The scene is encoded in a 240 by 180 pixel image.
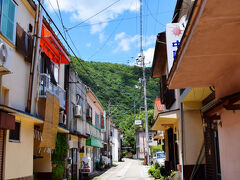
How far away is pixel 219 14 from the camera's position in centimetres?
375

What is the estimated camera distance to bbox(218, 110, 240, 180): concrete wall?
5827 mm

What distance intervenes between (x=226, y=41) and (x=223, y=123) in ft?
8.84

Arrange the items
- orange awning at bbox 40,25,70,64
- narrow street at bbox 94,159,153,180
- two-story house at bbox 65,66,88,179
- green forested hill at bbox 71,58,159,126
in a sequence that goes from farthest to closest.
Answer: green forested hill at bbox 71,58,159,126
narrow street at bbox 94,159,153,180
two-story house at bbox 65,66,88,179
orange awning at bbox 40,25,70,64

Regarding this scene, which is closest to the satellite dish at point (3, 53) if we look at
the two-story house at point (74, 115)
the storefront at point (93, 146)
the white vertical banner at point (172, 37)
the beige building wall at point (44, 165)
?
the white vertical banner at point (172, 37)

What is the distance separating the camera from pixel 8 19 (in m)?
9.04

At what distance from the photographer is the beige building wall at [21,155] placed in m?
9.04

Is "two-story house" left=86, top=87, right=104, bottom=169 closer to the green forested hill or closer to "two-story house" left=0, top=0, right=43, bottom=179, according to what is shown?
the green forested hill

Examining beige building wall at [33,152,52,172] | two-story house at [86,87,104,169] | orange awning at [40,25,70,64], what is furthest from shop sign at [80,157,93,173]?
orange awning at [40,25,70,64]

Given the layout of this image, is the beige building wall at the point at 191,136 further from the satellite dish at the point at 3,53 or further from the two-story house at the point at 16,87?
the satellite dish at the point at 3,53

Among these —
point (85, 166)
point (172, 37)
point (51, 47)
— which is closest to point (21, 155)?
point (51, 47)

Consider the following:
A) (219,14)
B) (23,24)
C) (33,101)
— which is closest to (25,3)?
(23,24)

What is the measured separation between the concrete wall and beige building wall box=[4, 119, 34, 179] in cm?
630

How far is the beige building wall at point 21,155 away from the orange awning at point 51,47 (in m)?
3.57

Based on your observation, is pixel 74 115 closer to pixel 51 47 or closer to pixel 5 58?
pixel 51 47
